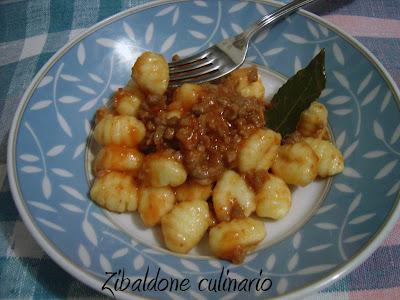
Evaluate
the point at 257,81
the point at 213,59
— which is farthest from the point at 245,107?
the point at 213,59

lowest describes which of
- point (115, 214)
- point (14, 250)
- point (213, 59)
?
point (14, 250)

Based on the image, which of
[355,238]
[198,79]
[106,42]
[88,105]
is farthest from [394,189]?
[106,42]

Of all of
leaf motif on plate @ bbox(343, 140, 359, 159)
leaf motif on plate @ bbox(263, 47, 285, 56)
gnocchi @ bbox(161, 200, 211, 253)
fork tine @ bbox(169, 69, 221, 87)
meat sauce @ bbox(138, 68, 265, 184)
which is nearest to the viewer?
gnocchi @ bbox(161, 200, 211, 253)

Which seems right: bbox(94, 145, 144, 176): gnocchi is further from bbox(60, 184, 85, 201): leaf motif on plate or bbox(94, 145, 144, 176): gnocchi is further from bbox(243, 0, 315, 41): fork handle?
bbox(243, 0, 315, 41): fork handle

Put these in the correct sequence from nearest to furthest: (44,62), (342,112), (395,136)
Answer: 1. (395,136)
2. (342,112)
3. (44,62)

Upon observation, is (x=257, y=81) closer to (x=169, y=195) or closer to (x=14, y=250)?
(x=169, y=195)

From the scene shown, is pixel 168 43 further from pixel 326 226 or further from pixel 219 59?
Result: pixel 326 226

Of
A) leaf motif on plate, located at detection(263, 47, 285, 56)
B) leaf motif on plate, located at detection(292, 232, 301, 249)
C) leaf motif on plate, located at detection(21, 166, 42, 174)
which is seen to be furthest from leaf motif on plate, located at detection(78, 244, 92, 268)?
leaf motif on plate, located at detection(263, 47, 285, 56)
